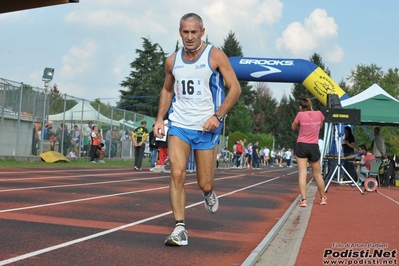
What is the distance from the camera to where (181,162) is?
7.08m

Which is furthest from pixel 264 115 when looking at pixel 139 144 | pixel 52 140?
pixel 139 144

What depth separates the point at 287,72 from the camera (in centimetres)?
2650

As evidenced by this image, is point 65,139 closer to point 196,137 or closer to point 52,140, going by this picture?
point 52,140

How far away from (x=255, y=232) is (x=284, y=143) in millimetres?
114978

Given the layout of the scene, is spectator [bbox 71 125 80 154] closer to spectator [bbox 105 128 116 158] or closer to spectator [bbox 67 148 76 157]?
spectator [bbox 67 148 76 157]

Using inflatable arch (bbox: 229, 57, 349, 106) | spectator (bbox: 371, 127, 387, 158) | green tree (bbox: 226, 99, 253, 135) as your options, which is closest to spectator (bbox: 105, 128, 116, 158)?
inflatable arch (bbox: 229, 57, 349, 106)

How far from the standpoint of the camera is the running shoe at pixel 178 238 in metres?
6.74

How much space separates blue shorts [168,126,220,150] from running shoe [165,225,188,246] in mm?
834

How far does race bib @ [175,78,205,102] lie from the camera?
23.1 feet

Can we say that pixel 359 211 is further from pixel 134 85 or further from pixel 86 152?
pixel 134 85

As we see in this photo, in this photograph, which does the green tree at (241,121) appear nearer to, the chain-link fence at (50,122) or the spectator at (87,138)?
the chain-link fence at (50,122)

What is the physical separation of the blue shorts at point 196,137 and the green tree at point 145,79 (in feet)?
283

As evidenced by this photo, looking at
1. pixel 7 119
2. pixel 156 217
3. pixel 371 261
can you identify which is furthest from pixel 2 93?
pixel 371 261

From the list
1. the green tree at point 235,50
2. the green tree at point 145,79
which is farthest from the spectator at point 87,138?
the green tree at point 235,50
